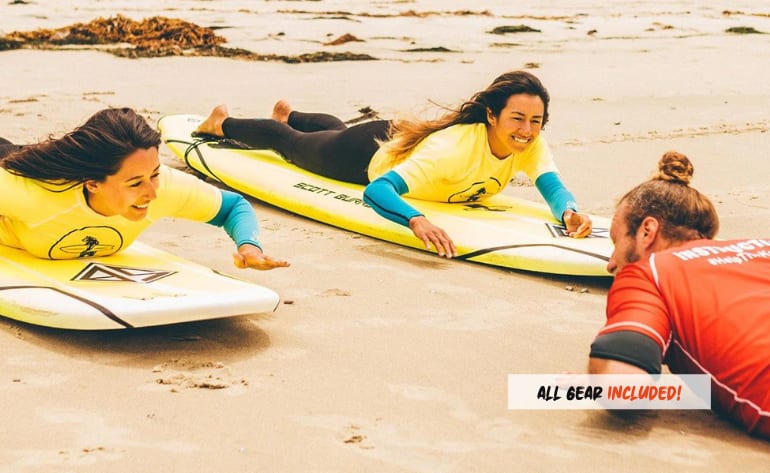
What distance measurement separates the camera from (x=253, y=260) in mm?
3951

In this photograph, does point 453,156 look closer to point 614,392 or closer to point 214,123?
point 214,123

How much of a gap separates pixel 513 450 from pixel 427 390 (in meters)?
0.50

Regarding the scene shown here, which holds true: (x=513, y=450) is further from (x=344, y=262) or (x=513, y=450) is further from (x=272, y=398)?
(x=344, y=262)

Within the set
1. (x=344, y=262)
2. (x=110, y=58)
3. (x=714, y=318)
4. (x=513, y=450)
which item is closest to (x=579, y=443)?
(x=513, y=450)

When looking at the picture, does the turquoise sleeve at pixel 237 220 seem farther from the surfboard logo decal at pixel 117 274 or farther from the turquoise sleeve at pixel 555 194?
the turquoise sleeve at pixel 555 194

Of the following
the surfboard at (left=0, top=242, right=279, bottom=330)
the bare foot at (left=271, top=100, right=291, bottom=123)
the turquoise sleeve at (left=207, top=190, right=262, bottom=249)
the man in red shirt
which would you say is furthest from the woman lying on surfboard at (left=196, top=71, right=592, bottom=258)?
the man in red shirt

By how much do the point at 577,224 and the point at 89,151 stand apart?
2.48 m

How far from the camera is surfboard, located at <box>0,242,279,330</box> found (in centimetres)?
360

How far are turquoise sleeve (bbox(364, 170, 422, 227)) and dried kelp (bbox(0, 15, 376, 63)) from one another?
206 inches

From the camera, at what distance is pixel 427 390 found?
3398 millimetres

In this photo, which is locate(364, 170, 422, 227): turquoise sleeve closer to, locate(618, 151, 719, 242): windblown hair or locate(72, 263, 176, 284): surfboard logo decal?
locate(72, 263, 176, 284): surfboard logo decal

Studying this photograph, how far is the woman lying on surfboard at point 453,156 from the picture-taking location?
17.1 feet

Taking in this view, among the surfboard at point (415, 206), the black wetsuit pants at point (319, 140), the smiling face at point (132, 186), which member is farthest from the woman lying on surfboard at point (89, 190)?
the black wetsuit pants at point (319, 140)

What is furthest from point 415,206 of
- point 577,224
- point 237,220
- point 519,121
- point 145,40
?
point 145,40
